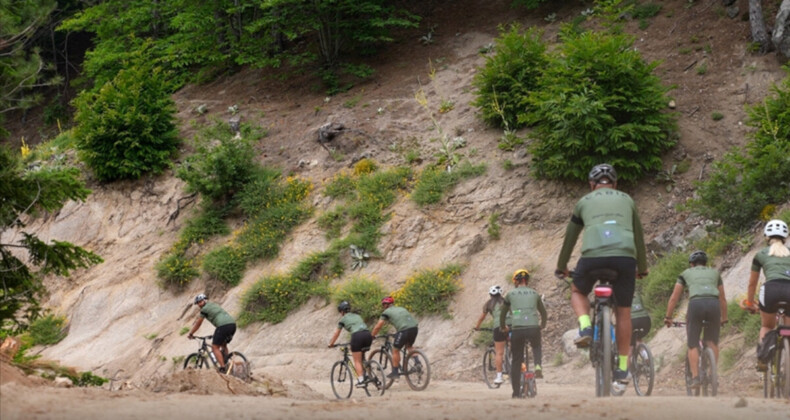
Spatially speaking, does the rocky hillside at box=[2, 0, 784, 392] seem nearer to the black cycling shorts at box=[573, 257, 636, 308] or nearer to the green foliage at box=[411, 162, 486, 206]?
the green foliage at box=[411, 162, 486, 206]

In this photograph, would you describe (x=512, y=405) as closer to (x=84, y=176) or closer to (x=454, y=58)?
(x=454, y=58)

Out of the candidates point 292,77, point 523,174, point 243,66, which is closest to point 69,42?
point 243,66

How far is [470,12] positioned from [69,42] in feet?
70.0

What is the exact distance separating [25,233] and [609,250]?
8550 millimetres

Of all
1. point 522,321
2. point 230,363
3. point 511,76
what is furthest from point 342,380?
point 511,76

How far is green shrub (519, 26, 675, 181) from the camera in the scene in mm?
20297

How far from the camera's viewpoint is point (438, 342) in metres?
19.9

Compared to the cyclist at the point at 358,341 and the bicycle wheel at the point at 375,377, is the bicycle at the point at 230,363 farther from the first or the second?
the bicycle wheel at the point at 375,377

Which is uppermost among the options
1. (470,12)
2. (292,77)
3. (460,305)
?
(470,12)

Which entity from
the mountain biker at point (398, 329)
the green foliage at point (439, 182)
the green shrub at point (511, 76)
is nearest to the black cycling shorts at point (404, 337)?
the mountain biker at point (398, 329)

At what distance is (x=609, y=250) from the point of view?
8328mm

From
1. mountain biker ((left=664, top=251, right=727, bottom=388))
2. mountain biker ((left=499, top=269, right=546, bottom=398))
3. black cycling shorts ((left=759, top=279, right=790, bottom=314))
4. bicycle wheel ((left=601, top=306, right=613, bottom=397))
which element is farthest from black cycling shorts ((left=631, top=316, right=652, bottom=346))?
bicycle wheel ((left=601, top=306, right=613, bottom=397))

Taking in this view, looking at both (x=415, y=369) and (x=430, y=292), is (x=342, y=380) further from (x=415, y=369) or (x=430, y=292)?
(x=430, y=292)

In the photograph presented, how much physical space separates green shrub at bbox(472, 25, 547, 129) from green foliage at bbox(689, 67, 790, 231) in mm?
6383
